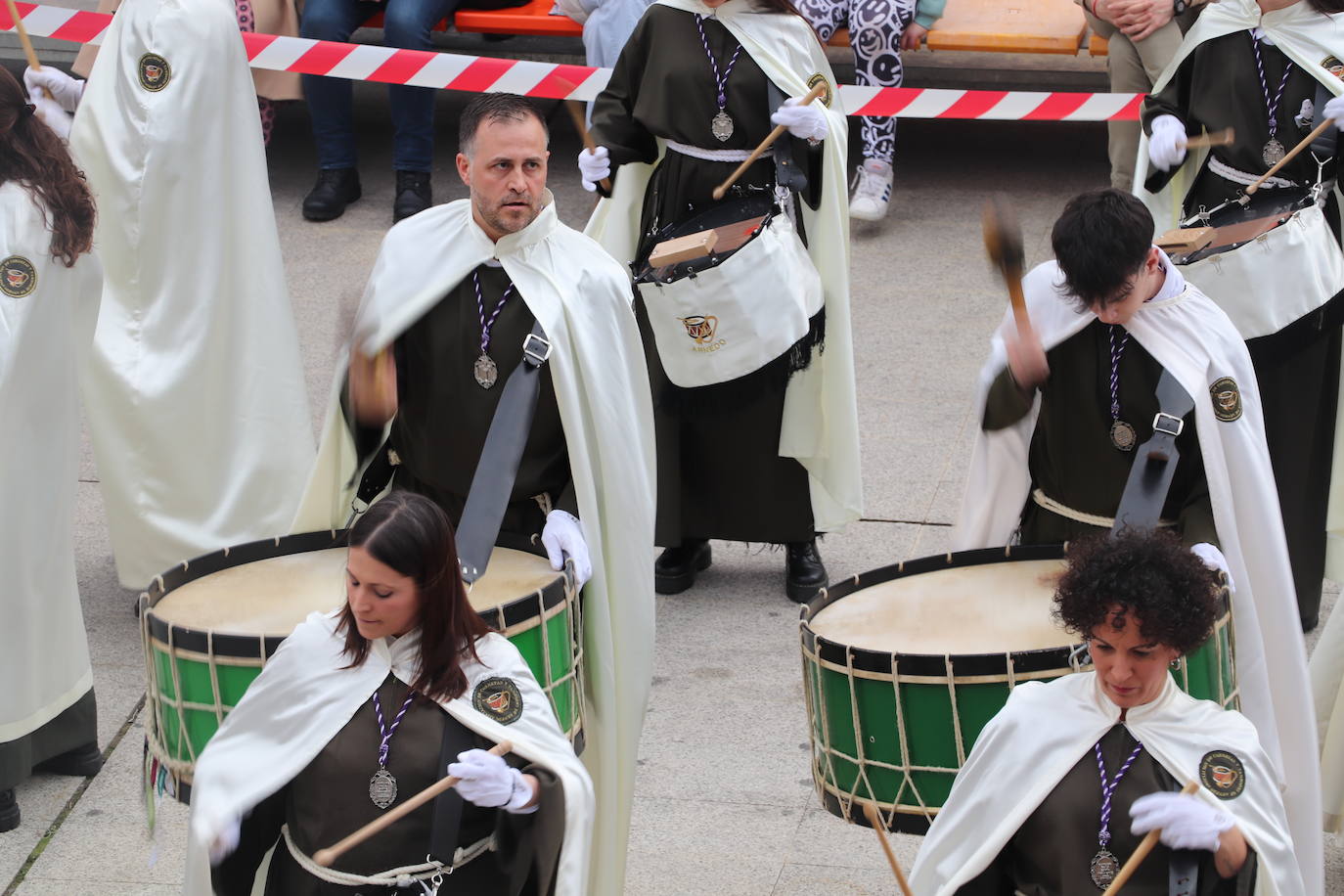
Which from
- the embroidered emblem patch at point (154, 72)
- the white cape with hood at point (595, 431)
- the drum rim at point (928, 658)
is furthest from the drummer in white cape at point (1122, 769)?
the embroidered emblem patch at point (154, 72)

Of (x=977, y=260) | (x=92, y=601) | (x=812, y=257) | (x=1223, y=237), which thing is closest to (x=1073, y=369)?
(x=1223, y=237)

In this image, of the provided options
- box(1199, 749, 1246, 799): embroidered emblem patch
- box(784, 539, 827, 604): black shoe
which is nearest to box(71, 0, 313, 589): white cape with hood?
box(784, 539, 827, 604): black shoe

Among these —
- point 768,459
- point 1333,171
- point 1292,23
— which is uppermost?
point 1292,23

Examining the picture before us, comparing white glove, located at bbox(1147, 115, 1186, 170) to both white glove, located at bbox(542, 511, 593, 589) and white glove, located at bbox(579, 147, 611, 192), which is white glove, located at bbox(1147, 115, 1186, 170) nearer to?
white glove, located at bbox(579, 147, 611, 192)

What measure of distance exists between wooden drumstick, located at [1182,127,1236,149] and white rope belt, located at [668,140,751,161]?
1.38 meters

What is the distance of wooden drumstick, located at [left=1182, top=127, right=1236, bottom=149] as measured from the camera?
6.31m

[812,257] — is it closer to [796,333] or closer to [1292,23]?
[796,333]

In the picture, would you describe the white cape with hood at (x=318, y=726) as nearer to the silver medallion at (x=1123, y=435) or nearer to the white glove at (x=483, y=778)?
the white glove at (x=483, y=778)

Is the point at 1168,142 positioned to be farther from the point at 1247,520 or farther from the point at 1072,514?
the point at 1247,520

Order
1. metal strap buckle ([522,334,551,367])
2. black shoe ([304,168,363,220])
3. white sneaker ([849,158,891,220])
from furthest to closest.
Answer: black shoe ([304,168,363,220]) → white sneaker ([849,158,891,220]) → metal strap buckle ([522,334,551,367])

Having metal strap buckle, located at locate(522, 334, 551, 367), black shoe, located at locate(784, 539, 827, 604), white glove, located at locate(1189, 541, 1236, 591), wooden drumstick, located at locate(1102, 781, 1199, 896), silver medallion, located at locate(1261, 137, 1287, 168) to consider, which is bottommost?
black shoe, located at locate(784, 539, 827, 604)

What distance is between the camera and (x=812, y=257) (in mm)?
6695

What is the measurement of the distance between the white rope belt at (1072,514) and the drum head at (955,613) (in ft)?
0.91

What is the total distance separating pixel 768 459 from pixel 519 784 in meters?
3.28
